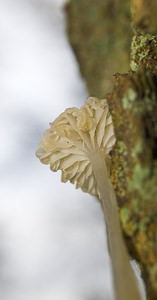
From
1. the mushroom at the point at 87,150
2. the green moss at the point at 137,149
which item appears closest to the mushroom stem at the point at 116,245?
the mushroom at the point at 87,150

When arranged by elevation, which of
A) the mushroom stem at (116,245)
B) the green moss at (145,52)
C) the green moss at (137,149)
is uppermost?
the green moss at (145,52)

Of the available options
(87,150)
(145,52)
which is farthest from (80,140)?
(145,52)

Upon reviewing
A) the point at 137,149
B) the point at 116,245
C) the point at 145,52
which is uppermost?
the point at 145,52

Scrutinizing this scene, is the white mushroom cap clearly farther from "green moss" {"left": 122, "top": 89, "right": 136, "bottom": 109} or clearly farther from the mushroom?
"green moss" {"left": 122, "top": 89, "right": 136, "bottom": 109}

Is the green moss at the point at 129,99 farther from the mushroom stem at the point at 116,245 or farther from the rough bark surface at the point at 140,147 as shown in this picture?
the mushroom stem at the point at 116,245

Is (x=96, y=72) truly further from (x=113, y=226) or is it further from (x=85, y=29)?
(x=113, y=226)

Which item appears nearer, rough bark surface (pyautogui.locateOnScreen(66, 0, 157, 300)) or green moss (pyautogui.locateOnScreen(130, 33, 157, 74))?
rough bark surface (pyautogui.locateOnScreen(66, 0, 157, 300))

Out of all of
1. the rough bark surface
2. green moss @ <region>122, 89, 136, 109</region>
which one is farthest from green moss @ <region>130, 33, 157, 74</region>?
green moss @ <region>122, 89, 136, 109</region>

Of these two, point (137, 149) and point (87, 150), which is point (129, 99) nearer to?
point (137, 149)
